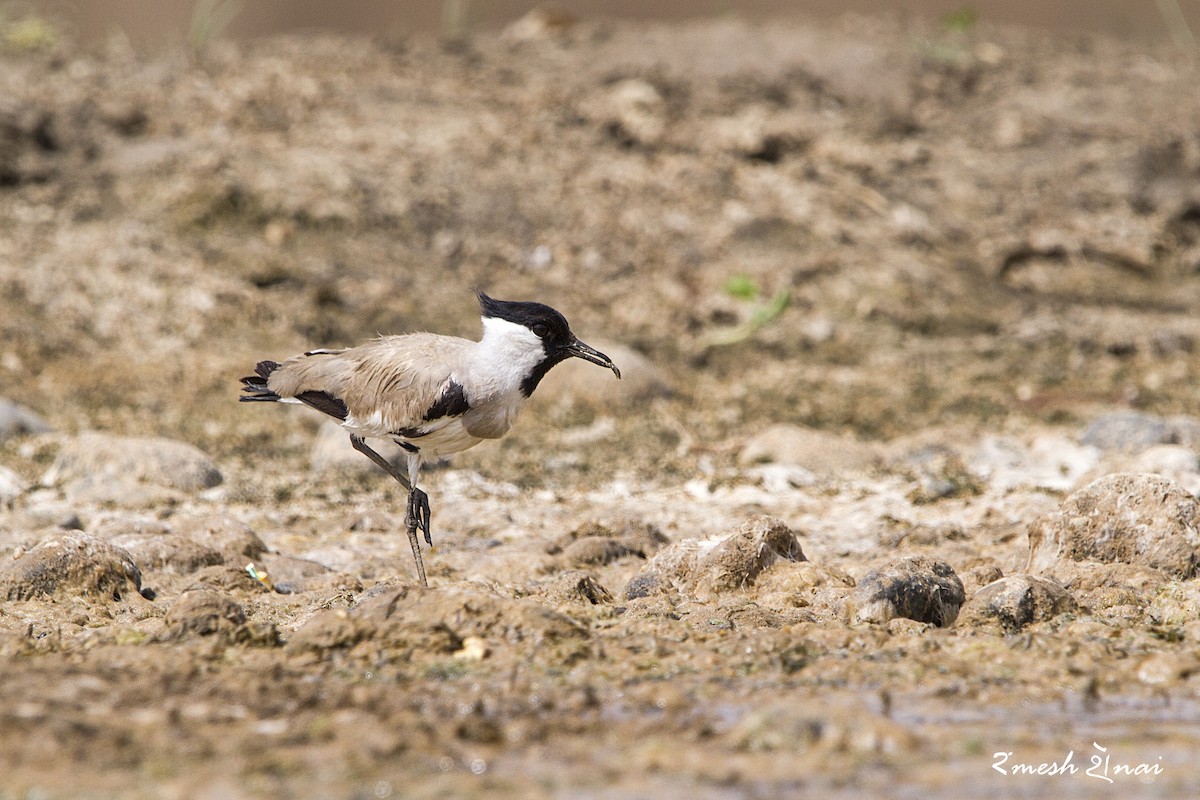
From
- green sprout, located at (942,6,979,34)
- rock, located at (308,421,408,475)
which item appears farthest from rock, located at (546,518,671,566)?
green sprout, located at (942,6,979,34)

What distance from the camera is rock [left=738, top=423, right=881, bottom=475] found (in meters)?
7.47

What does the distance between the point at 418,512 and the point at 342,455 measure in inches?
69.3

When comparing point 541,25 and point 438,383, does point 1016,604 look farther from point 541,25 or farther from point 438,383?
point 541,25

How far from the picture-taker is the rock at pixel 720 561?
516cm

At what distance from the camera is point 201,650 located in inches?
159

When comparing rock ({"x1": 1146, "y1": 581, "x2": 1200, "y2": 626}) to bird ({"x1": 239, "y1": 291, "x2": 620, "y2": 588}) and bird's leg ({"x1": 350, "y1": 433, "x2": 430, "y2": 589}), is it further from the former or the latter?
bird's leg ({"x1": 350, "y1": 433, "x2": 430, "y2": 589})

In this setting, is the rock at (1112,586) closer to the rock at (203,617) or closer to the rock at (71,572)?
the rock at (203,617)

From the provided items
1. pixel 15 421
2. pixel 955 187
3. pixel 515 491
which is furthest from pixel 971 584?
pixel 955 187

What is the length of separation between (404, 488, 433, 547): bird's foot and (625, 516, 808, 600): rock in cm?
110

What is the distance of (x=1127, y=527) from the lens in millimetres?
5230

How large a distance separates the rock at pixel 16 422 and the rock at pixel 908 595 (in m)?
5.49

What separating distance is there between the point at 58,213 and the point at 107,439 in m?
3.83

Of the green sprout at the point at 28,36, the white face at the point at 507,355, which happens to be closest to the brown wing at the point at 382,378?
the white face at the point at 507,355

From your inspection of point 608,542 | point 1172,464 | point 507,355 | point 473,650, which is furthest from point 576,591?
point 1172,464
